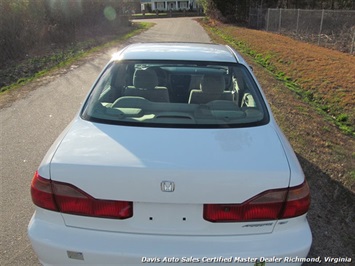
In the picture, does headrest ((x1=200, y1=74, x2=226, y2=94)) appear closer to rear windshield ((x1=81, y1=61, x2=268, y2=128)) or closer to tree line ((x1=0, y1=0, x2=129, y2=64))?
rear windshield ((x1=81, y1=61, x2=268, y2=128))

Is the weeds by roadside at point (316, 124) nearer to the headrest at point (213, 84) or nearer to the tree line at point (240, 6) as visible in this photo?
the headrest at point (213, 84)

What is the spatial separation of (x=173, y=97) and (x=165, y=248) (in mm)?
1705

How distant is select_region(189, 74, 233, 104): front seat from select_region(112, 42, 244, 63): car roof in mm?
192

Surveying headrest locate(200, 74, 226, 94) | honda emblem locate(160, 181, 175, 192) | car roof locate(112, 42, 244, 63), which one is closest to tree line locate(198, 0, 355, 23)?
car roof locate(112, 42, 244, 63)

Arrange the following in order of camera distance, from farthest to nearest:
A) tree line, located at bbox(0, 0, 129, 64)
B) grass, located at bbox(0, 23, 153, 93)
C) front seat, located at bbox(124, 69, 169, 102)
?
tree line, located at bbox(0, 0, 129, 64), grass, located at bbox(0, 23, 153, 93), front seat, located at bbox(124, 69, 169, 102)

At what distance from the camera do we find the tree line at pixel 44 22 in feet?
43.1

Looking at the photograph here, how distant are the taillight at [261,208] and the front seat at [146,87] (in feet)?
4.50

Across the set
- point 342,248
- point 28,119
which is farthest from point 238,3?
point 342,248

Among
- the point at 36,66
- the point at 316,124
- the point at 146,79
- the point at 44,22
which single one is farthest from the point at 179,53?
the point at 44,22

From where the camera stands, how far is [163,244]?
5.98 feet

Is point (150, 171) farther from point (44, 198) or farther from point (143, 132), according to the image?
point (44, 198)

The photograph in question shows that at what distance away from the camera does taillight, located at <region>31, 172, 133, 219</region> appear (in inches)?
72.0

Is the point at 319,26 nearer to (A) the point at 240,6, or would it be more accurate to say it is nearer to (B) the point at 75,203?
(A) the point at 240,6

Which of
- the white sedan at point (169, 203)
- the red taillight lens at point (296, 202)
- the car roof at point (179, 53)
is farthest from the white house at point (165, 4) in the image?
the red taillight lens at point (296, 202)
